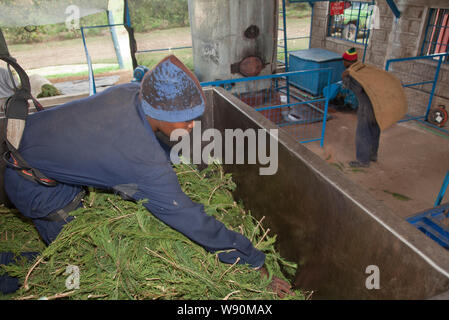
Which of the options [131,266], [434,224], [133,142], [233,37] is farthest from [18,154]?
[233,37]

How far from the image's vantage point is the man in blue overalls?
57.2 inches

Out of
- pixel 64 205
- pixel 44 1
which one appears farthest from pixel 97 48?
pixel 64 205

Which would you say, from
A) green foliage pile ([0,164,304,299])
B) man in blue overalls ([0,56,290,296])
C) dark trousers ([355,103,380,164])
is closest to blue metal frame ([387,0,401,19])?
dark trousers ([355,103,380,164])

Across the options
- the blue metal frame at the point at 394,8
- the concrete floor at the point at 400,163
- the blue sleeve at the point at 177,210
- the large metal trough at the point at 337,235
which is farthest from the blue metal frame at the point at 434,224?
the blue metal frame at the point at 394,8

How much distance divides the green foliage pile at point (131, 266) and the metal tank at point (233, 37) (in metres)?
4.96

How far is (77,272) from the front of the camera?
1.79 metres

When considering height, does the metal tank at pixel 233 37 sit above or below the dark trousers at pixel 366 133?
above

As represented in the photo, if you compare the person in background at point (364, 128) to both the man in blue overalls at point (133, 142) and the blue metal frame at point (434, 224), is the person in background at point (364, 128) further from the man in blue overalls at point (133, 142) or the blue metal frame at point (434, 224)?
the man in blue overalls at point (133, 142)

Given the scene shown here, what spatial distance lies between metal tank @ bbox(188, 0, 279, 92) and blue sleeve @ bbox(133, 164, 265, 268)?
5.33 metres

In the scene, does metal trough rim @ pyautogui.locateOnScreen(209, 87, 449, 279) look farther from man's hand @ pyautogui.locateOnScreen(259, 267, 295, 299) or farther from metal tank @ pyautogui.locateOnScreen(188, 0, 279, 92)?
metal tank @ pyautogui.locateOnScreen(188, 0, 279, 92)

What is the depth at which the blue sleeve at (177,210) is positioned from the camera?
1.45 metres

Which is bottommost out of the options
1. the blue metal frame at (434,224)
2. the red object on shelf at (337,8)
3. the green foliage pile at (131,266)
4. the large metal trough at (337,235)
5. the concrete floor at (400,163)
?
the concrete floor at (400,163)

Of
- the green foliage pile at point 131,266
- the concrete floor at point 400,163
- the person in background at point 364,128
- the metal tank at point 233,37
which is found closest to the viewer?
the green foliage pile at point 131,266

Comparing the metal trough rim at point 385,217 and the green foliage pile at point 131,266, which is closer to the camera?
the metal trough rim at point 385,217
